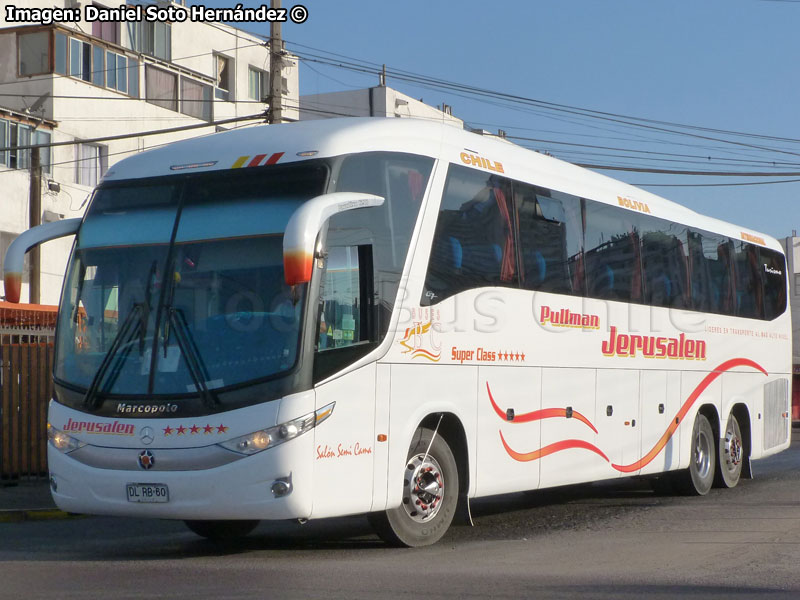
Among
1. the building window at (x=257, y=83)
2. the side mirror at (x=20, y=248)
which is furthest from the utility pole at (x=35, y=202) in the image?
the side mirror at (x=20, y=248)

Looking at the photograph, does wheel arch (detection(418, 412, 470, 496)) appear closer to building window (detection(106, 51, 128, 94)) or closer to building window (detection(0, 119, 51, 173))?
building window (detection(0, 119, 51, 173))

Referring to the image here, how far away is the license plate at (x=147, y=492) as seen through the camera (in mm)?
8984

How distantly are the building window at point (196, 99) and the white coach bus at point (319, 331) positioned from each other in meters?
32.0

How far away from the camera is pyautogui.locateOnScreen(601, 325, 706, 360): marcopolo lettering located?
44.5 feet

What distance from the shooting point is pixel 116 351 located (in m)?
9.44

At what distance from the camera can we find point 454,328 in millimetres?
10594

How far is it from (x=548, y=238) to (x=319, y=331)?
3.96 m

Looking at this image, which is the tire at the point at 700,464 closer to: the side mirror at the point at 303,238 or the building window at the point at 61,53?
the side mirror at the point at 303,238

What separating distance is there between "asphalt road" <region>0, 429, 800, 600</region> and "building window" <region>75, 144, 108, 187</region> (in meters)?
25.9

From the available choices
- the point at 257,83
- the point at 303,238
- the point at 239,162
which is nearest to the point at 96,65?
the point at 257,83

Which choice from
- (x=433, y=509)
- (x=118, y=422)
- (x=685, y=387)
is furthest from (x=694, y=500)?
(x=118, y=422)

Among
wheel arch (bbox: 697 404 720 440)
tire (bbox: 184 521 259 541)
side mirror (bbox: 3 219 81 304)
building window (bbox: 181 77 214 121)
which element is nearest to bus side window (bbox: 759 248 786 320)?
wheel arch (bbox: 697 404 720 440)

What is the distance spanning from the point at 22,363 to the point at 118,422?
8.36m

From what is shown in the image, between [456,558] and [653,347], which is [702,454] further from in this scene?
[456,558]
